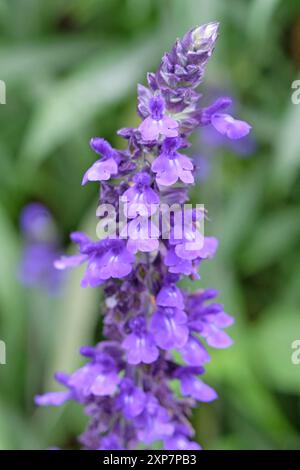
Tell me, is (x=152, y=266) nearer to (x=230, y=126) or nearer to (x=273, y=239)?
(x=230, y=126)

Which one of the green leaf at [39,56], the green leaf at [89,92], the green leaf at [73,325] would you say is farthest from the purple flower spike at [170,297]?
the green leaf at [39,56]

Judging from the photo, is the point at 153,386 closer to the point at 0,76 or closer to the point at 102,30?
the point at 0,76

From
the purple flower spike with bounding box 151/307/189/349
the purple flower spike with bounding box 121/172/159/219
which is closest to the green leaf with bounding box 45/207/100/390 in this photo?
the purple flower spike with bounding box 151/307/189/349

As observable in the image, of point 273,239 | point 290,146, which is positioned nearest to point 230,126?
point 290,146

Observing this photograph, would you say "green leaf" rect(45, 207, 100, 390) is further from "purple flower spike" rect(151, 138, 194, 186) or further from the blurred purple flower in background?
"purple flower spike" rect(151, 138, 194, 186)

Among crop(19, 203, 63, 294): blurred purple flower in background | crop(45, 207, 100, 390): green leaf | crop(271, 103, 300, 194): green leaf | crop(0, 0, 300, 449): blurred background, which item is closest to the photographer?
crop(271, 103, 300, 194): green leaf

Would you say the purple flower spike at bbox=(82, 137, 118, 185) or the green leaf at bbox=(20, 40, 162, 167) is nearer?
the purple flower spike at bbox=(82, 137, 118, 185)

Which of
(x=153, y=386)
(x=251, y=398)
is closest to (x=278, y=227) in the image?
(x=251, y=398)
